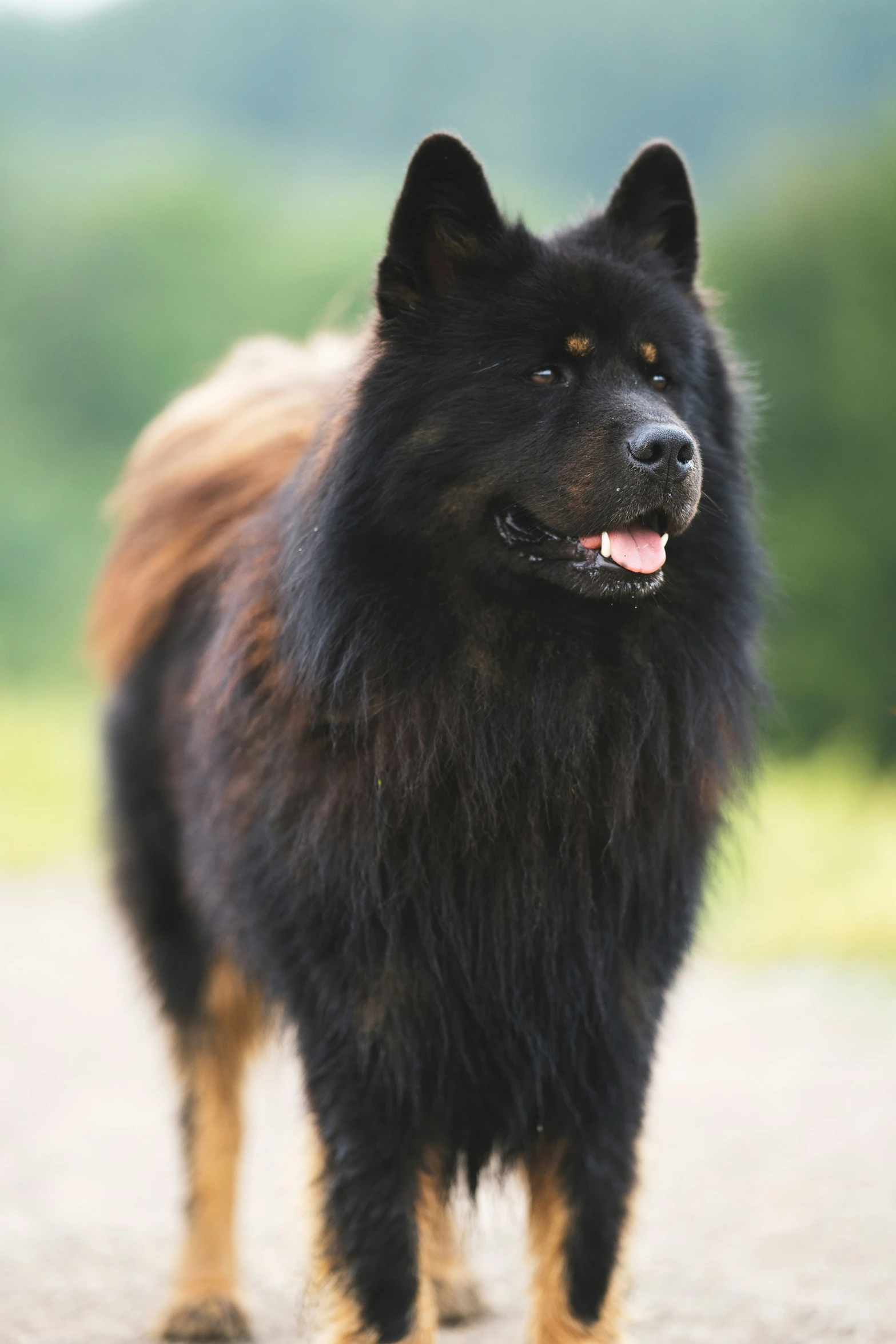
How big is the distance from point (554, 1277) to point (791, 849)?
693 centimetres

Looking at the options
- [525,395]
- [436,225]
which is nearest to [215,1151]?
[525,395]

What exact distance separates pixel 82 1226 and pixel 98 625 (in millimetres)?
1832

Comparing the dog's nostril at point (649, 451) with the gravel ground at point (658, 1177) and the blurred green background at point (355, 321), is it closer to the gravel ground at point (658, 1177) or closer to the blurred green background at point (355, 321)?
the blurred green background at point (355, 321)

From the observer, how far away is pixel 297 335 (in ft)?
99.5

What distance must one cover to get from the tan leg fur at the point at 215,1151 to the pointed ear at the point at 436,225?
1864mm

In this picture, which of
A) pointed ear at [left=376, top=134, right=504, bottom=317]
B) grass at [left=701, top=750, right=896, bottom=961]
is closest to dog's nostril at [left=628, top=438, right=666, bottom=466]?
pointed ear at [left=376, top=134, right=504, bottom=317]

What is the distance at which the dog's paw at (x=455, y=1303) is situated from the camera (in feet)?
11.9

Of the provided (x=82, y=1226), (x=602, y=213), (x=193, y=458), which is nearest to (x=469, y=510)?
(x=602, y=213)

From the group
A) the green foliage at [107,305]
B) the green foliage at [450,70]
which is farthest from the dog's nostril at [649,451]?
the green foliage at [450,70]

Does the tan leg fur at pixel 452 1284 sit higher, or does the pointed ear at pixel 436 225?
the pointed ear at pixel 436 225

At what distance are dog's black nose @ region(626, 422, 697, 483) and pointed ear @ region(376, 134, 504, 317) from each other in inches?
22.9

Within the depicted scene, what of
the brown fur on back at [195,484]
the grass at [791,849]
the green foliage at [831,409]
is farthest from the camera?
the green foliage at [831,409]

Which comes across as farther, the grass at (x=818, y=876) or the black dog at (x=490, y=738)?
the grass at (x=818, y=876)

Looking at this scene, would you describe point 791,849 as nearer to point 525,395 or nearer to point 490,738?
point 490,738
